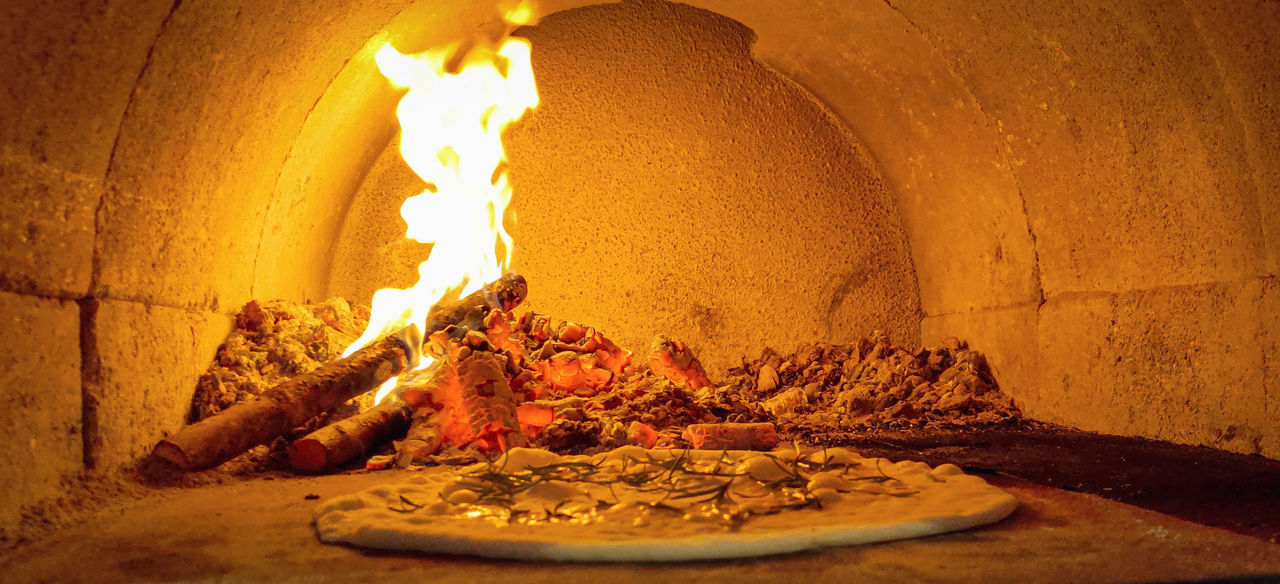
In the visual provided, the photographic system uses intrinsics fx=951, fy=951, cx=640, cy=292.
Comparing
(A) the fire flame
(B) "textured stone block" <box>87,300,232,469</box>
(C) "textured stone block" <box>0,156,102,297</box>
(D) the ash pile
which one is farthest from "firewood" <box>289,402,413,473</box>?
(A) the fire flame

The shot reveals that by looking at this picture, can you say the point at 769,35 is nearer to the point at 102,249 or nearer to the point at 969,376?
the point at 969,376

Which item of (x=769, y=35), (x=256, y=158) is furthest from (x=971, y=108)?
(x=256, y=158)

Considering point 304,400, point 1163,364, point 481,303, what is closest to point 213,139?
point 304,400

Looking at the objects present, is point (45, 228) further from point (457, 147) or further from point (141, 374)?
point (457, 147)

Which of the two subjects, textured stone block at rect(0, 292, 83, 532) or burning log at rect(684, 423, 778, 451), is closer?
textured stone block at rect(0, 292, 83, 532)

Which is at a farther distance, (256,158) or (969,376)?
(969,376)

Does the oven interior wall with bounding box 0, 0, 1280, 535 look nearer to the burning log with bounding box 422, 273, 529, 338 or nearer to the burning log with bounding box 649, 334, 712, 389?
the burning log with bounding box 422, 273, 529, 338

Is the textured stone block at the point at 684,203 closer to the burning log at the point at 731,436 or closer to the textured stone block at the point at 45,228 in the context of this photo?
the burning log at the point at 731,436
